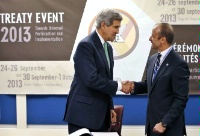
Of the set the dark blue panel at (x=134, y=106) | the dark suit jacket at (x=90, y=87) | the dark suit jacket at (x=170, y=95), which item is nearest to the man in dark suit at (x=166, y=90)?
the dark suit jacket at (x=170, y=95)

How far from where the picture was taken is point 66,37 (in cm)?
399

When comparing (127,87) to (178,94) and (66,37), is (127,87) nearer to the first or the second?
(178,94)

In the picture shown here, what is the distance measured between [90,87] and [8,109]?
7.46 ft

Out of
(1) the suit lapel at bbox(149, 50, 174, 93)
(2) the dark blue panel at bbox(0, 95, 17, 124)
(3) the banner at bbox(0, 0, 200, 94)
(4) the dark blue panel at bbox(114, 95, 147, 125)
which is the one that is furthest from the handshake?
(2) the dark blue panel at bbox(0, 95, 17, 124)

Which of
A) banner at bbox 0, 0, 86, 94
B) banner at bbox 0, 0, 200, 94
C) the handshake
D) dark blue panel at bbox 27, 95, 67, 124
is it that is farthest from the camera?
dark blue panel at bbox 27, 95, 67, 124

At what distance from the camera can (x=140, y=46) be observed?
388cm

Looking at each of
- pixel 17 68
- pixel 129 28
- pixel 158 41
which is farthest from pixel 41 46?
pixel 158 41

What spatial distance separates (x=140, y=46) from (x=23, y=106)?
166 centimetres

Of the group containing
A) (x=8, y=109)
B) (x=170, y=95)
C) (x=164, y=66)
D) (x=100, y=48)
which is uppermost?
(x=100, y=48)

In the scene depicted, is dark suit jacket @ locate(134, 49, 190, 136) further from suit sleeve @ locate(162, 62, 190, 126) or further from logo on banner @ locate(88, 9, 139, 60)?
logo on banner @ locate(88, 9, 139, 60)

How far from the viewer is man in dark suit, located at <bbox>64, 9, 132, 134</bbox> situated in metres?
2.27

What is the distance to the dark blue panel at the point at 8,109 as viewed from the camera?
13.8ft

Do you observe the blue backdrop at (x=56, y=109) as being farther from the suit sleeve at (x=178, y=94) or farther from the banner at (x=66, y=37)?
the suit sleeve at (x=178, y=94)

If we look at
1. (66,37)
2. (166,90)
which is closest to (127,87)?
(166,90)
